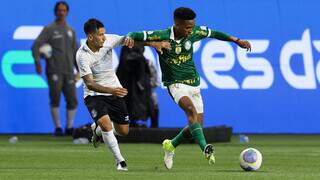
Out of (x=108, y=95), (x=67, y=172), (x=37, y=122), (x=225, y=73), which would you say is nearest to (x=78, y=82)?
(x=37, y=122)

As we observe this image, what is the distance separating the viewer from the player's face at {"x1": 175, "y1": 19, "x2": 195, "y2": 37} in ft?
53.3

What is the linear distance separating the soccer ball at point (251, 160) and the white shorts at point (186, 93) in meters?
1.51

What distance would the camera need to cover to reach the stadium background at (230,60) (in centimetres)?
2458

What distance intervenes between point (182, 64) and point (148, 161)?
6.01ft

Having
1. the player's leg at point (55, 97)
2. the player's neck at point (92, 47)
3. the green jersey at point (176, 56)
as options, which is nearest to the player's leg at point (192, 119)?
the green jersey at point (176, 56)

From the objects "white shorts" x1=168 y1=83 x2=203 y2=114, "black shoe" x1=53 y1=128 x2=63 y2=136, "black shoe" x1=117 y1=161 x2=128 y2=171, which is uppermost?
"white shorts" x1=168 y1=83 x2=203 y2=114

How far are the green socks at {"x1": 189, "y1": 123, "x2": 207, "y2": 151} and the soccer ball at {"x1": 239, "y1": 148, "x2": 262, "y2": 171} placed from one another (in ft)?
2.29

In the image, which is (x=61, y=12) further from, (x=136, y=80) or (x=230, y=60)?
(x=230, y=60)

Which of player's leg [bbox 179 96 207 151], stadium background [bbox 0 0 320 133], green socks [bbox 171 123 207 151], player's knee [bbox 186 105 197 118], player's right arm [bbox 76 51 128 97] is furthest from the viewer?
stadium background [bbox 0 0 320 133]

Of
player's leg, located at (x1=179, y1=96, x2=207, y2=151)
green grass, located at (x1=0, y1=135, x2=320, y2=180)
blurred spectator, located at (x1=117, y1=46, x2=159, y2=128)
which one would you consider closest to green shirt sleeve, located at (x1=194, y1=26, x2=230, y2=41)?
player's leg, located at (x1=179, y1=96, x2=207, y2=151)

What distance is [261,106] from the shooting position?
25.1m

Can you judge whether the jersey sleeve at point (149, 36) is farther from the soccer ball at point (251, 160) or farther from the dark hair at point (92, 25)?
the soccer ball at point (251, 160)

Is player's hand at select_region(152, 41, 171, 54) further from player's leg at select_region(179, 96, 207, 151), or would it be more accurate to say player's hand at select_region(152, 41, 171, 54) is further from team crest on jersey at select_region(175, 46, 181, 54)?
player's leg at select_region(179, 96, 207, 151)

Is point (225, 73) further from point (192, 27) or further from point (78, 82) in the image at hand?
point (192, 27)
